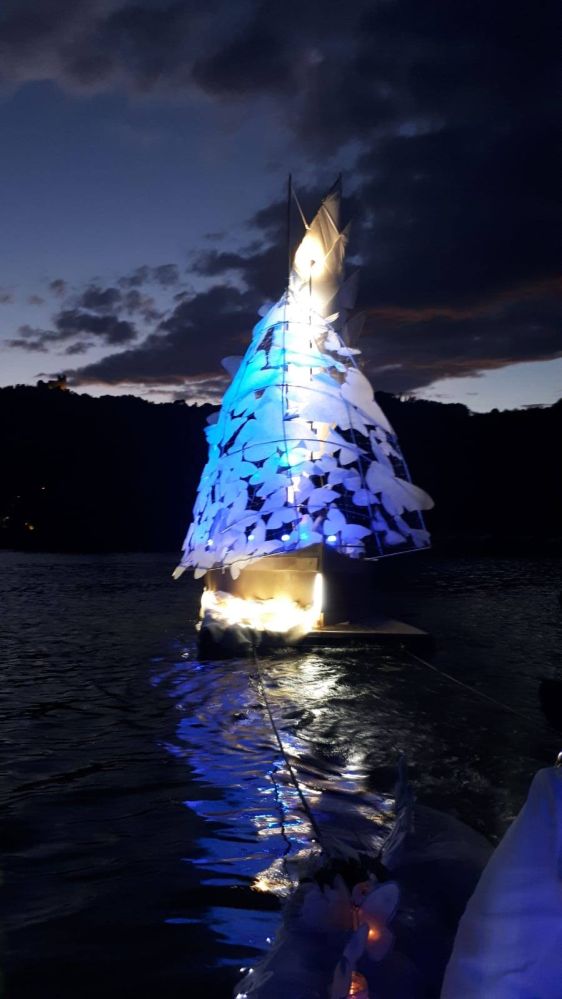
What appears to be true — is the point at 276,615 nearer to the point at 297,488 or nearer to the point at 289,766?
the point at 297,488

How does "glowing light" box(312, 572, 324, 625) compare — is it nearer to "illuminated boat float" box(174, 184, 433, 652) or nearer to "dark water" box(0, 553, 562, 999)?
"illuminated boat float" box(174, 184, 433, 652)

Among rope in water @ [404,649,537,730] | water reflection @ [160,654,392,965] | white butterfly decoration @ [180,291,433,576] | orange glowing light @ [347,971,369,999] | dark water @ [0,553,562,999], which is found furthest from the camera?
white butterfly decoration @ [180,291,433,576]

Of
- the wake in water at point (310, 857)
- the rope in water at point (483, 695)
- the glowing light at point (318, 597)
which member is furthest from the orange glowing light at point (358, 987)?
the glowing light at point (318, 597)

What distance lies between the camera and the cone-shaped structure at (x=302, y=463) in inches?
598

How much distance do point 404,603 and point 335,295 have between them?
19324mm

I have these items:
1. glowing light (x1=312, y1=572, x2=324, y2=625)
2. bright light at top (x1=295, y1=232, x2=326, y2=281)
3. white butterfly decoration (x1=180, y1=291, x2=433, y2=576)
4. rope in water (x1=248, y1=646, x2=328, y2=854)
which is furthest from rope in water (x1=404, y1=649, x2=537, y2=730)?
bright light at top (x1=295, y1=232, x2=326, y2=281)

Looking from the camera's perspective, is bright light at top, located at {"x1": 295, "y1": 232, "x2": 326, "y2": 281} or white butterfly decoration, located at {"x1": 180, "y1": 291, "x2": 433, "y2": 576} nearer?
white butterfly decoration, located at {"x1": 180, "y1": 291, "x2": 433, "y2": 576}

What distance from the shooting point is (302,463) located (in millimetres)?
15352

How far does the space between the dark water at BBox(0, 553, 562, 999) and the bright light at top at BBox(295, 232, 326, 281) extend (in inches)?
348

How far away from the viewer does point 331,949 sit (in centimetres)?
233

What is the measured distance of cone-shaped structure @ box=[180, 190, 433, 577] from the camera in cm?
1519

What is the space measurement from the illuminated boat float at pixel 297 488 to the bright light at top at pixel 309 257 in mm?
480

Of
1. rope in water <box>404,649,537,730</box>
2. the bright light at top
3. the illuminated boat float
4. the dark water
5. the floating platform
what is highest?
the bright light at top

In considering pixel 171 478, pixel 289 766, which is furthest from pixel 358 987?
pixel 171 478
